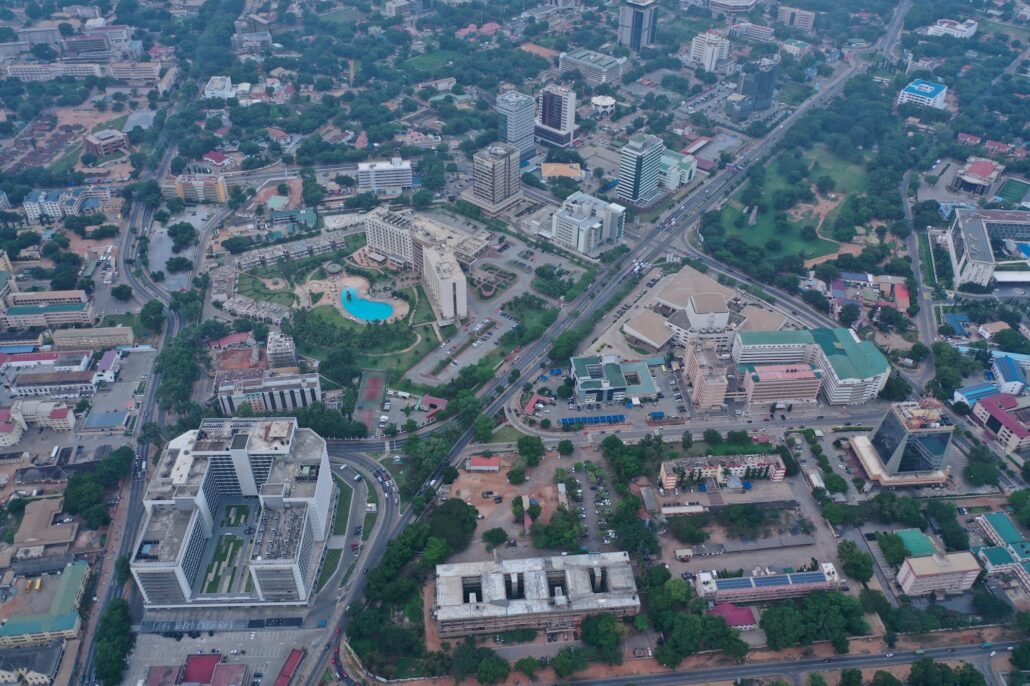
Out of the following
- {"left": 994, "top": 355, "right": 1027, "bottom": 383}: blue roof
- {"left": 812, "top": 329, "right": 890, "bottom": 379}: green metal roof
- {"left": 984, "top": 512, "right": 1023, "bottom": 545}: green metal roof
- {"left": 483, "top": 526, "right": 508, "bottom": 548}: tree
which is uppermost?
{"left": 812, "top": 329, "right": 890, "bottom": 379}: green metal roof

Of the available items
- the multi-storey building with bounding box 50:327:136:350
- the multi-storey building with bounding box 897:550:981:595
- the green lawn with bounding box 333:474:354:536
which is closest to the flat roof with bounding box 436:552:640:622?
the green lawn with bounding box 333:474:354:536

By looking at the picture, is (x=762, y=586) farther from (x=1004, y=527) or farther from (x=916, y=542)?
(x=1004, y=527)

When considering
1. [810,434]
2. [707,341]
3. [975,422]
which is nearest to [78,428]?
[707,341]

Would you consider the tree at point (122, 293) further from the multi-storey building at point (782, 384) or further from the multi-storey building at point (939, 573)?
the multi-storey building at point (939, 573)

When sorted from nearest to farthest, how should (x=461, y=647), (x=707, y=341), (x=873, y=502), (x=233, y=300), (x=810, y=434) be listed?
1. (x=461, y=647)
2. (x=873, y=502)
3. (x=810, y=434)
4. (x=707, y=341)
5. (x=233, y=300)

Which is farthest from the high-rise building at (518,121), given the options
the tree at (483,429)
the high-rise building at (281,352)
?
the tree at (483,429)

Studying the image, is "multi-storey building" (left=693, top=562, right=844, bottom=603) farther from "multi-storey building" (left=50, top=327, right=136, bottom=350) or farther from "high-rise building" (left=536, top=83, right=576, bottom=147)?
"high-rise building" (left=536, top=83, right=576, bottom=147)

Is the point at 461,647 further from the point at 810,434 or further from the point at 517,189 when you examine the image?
the point at 517,189
